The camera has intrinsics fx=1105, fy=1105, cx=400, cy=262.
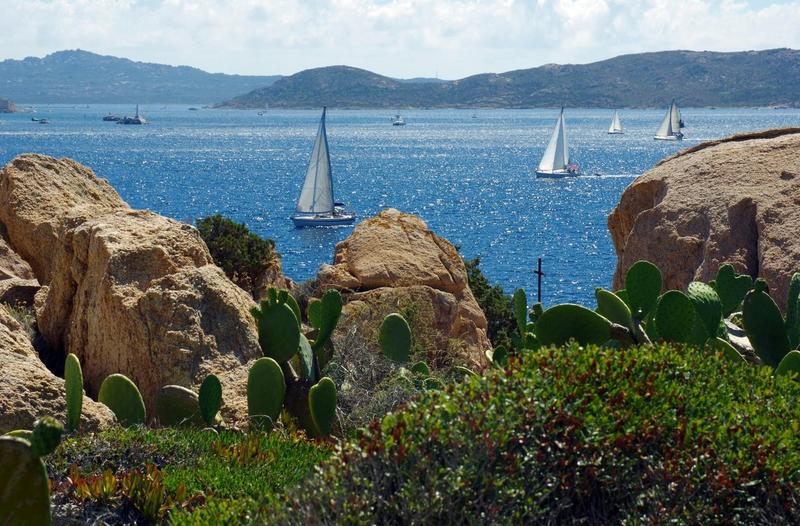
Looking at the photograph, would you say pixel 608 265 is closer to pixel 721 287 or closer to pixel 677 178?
pixel 677 178

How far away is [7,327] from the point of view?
733 centimetres

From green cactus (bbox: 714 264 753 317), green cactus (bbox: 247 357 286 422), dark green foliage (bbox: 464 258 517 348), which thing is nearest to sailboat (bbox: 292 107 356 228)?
dark green foliage (bbox: 464 258 517 348)

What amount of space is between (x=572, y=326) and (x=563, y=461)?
249 centimetres

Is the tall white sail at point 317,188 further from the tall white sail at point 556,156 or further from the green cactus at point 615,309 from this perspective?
the green cactus at point 615,309

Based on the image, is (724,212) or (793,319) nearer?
(793,319)

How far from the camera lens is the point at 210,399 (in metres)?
6.84

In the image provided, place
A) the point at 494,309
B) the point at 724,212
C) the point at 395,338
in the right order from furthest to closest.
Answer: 1. the point at 494,309
2. the point at 724,212
3. the point at 395,338

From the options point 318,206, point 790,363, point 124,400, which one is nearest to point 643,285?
point 790,363

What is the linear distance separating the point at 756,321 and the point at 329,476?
12.2 feet

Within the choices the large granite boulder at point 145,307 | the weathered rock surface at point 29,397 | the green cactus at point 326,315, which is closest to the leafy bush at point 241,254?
the large granite boulder at point 145,307

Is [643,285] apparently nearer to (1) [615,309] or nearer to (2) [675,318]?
(1) [615,309]

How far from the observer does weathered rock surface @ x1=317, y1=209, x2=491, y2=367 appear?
11633mm

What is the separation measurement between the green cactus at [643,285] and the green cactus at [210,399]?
2690 millimetres

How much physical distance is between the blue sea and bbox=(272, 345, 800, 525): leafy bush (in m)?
13.1
